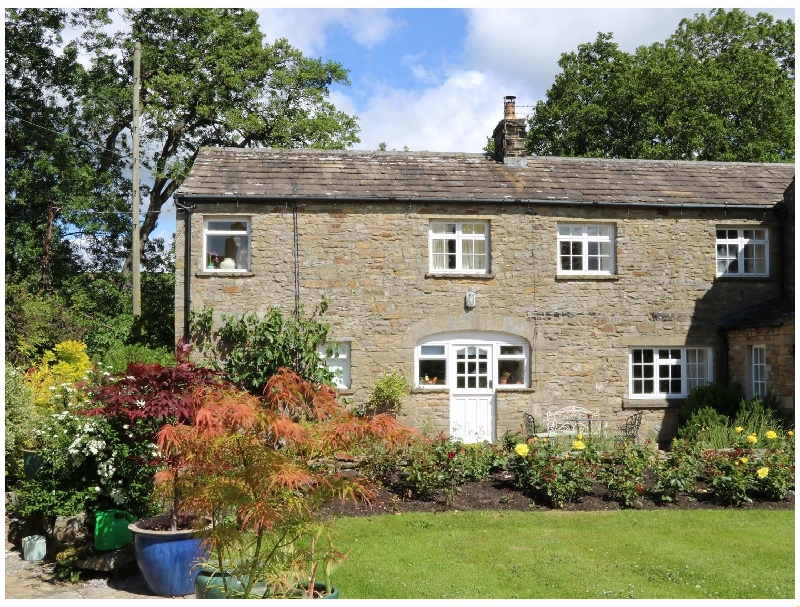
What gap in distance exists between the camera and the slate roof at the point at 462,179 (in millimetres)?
18688

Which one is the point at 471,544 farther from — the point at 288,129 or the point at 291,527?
the point at 288,129

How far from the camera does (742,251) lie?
19.7 m

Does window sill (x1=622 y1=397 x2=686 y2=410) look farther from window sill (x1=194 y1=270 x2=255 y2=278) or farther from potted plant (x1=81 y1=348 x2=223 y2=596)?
potted plant (x1=81 y1=348 x2=223 y2=596)

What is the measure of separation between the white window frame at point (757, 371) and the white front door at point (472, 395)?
223 inches

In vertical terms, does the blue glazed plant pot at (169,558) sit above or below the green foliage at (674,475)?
below

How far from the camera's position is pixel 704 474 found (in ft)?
40.6

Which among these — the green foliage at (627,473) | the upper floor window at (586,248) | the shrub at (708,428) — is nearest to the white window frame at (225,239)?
the upper floor window at (586,248)

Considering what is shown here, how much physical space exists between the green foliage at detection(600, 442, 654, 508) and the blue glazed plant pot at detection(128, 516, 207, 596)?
6.03 meters

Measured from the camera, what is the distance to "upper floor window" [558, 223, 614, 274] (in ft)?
62.8

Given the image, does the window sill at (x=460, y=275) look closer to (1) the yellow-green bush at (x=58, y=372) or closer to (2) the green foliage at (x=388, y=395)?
(2) the green foliage at (x=388, y=395)

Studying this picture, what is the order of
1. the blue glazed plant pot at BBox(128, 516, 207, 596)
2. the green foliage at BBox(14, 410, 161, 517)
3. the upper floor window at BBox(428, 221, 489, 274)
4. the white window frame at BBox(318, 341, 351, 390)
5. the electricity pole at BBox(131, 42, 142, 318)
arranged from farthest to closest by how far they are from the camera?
the electricity pole at BBox(131, 42, 142, 318) < the upper floor window at BBox(428, 221, 489, 274) < the white window frame at BBox(318, 341, 351, 390) < the green foliage at BBox(14, 410, 161, 517) < the blue glazed plant pot at BBox(128, 516, 207, 596)

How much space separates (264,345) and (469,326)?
4549mm

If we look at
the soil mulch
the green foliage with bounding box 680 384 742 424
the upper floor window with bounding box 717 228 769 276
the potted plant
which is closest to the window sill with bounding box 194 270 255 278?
the soil mulch

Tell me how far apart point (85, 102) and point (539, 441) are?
2078cm
